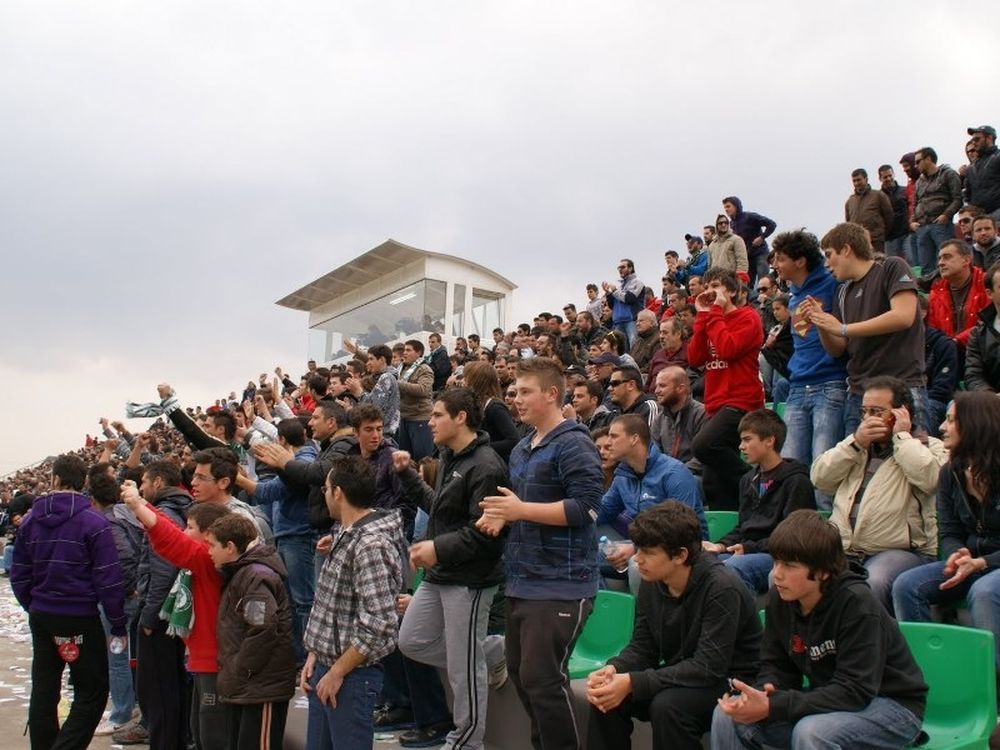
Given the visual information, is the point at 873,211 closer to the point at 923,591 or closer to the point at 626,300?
the point at 626,300

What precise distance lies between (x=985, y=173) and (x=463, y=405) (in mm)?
9207

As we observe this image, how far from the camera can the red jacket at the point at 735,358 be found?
6.49 m

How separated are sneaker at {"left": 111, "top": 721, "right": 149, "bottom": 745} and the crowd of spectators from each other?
34mm

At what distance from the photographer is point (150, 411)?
738 centimetres

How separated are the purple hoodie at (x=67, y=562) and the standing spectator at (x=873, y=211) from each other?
10.4 metres

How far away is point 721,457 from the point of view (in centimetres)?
659

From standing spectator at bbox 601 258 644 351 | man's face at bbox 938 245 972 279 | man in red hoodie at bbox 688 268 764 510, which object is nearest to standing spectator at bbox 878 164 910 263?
standing spectator at bbox 601 258 644 351

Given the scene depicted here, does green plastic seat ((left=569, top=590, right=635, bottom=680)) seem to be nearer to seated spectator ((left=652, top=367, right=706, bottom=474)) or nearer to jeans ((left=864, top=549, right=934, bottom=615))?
jeans ((left=864, top=549, right=934, bottom=615))

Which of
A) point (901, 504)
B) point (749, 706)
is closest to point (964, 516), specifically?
point (901, 504)

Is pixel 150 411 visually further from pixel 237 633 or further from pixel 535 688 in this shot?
pixel 535 688

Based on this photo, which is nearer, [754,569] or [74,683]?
[754,569]

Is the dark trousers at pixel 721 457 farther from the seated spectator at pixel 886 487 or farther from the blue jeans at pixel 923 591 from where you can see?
the blue jeans at pixel 923 591

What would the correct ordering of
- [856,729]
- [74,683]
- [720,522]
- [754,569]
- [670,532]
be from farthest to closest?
[720,522] → [74,683] → [754,569] → [670,532] → [856,729]

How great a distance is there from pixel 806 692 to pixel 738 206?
1153cm
